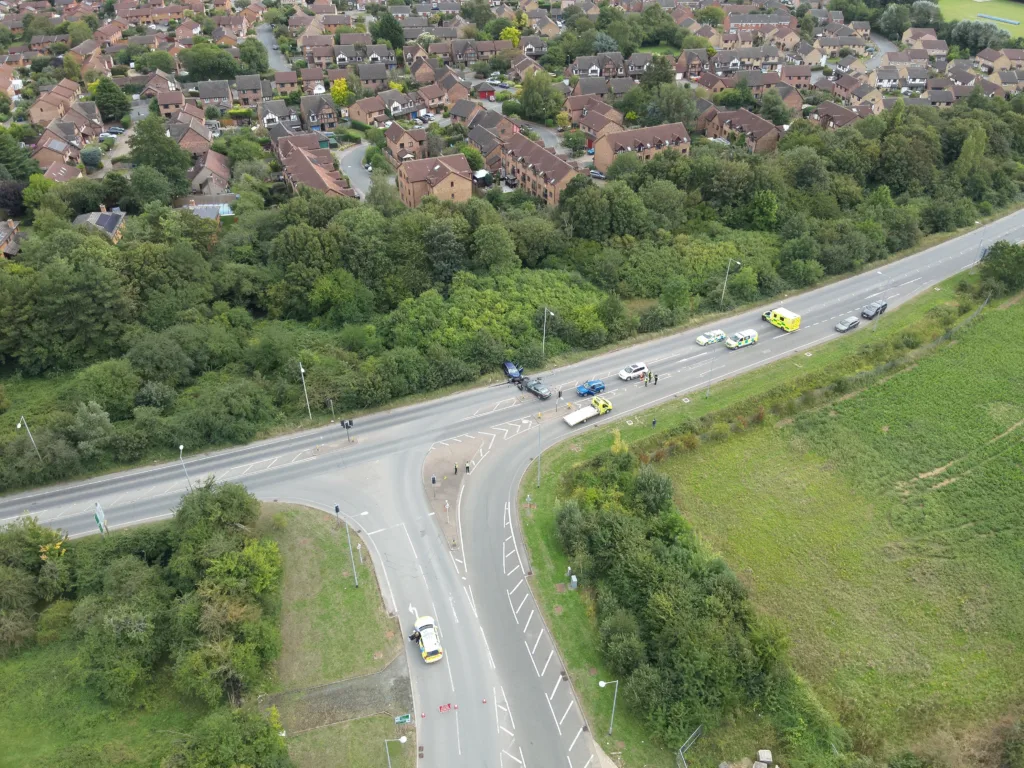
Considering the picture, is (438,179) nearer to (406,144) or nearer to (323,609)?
(406,144)

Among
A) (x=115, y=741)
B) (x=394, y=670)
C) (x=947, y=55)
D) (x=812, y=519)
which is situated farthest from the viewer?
(x=947, y=55)

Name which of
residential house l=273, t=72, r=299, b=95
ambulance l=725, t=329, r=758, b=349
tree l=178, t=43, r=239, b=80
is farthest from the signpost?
tree l=178, t=43, r=239, b=80

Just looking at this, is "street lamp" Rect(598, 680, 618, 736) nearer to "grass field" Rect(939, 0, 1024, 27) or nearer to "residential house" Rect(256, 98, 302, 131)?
"residential house" Rect(256, 98, 302, 131)

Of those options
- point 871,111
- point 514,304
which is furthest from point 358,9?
point 514,304

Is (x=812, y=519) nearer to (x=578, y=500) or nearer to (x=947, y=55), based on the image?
(x=578, y=500)

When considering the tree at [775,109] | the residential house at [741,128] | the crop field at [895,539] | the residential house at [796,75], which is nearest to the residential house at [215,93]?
the residential house at [741,128]

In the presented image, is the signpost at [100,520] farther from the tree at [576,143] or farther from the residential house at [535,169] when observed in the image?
the tree at [576,143]

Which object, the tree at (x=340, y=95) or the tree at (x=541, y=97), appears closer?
the tree at (x=541, y=97)
